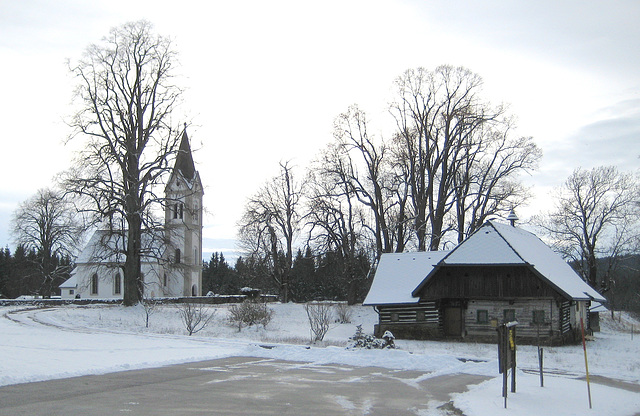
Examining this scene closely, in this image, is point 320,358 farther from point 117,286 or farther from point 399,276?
point 117,286

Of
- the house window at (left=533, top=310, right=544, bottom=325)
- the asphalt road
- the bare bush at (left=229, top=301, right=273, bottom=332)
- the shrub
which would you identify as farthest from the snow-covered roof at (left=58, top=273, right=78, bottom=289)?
the asphalt road

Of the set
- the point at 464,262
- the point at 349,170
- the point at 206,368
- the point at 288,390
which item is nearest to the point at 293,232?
the point at 349,170

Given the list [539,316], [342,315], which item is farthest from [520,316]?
[342,315]

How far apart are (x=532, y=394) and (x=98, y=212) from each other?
30.6 m

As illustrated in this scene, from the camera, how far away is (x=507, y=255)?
106ft

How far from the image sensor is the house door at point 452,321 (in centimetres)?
Result: 3431

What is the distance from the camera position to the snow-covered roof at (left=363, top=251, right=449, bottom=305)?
Result: 1428 inches

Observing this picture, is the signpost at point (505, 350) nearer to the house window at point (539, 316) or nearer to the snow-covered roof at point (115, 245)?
the house window at point (539, 316)

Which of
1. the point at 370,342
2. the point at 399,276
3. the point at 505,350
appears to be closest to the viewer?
the point at 505,350

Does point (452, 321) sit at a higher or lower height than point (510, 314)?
lower

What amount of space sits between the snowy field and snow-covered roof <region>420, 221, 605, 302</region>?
346cm

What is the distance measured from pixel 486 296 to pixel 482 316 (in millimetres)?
1228

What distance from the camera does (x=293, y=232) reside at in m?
57.8

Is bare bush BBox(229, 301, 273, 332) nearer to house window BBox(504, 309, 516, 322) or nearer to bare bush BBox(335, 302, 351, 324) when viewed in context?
bare bush BBox(335, 302, 351, 324)
